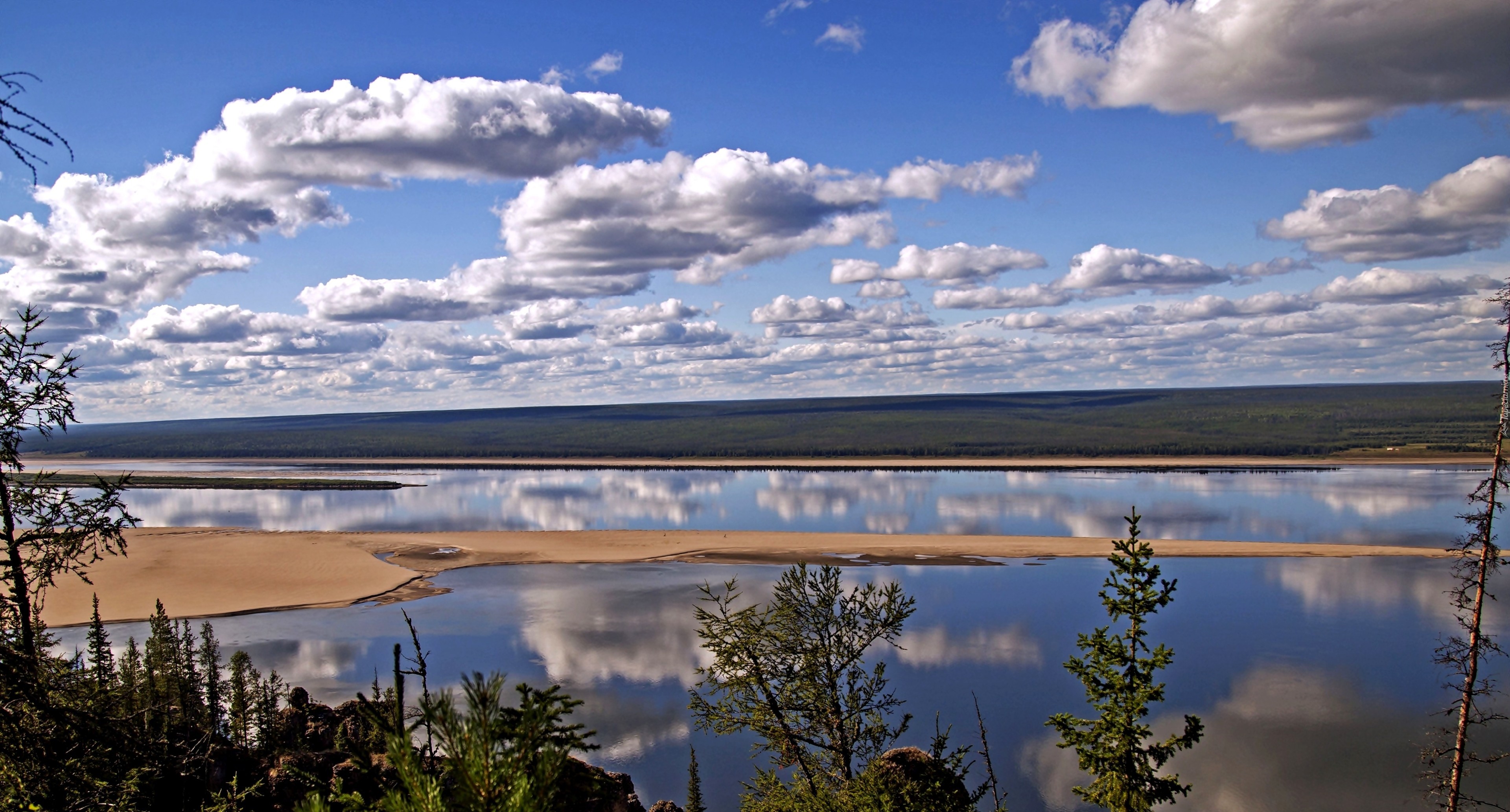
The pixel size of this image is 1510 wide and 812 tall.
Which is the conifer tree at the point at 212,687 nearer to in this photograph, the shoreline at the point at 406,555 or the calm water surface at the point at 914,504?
the shoreline at the point at 406,555

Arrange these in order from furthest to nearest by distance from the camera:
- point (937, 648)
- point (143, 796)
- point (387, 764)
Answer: point (937, 648), point (387, 764), point (143, 796)

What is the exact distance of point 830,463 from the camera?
141625 millimetres

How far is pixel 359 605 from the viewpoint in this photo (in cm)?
4497

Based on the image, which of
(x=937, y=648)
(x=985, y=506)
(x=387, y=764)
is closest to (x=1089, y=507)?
(x=985, y=506)

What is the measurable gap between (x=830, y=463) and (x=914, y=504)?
59.6 meters

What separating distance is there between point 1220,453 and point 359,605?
406ft

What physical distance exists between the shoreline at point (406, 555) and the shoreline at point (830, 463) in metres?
54.3

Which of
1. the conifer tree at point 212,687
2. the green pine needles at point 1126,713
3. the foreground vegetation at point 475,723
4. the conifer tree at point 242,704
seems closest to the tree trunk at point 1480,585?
the foreground vegetation at point 475,723

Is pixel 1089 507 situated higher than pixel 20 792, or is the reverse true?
pixel 20 792

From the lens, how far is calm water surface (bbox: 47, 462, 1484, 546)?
65.6m

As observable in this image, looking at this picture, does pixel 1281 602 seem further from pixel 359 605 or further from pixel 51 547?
pixel 51 547

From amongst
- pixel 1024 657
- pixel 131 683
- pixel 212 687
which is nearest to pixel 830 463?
pixel 1024 657

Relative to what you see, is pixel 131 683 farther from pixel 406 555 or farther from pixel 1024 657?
pixel 406 555

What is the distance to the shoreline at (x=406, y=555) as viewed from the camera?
153 ft
